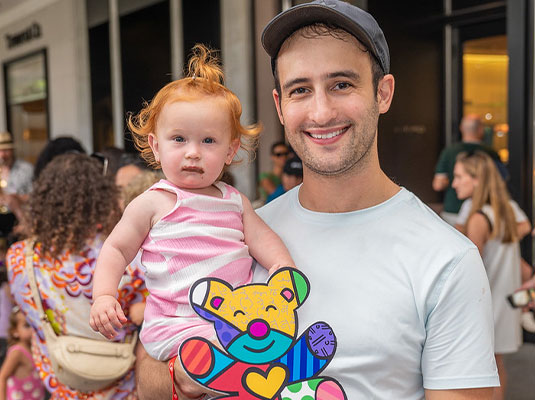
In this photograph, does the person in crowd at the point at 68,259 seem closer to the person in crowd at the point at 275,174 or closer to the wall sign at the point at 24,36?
the person in crowd at the point at 275,174

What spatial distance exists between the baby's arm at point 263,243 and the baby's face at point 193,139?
145 mm

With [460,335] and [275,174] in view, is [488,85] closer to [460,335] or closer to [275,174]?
[275,174]

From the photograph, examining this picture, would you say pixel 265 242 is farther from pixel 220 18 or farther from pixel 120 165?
pixel 220 18

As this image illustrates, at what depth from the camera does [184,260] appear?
1526 millimetres

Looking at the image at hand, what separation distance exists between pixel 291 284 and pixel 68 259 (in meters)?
1.48

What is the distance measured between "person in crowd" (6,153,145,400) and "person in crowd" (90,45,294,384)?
3.20 feet

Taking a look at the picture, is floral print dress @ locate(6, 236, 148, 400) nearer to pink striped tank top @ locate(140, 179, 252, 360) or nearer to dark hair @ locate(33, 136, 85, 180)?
pink striped tank top @ locate(140, 179, 252, 360)

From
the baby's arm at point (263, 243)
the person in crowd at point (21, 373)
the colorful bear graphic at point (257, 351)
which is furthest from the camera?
the person in crowd at point (21, 373)

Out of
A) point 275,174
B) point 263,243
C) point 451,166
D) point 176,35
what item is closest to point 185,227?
point 263,243

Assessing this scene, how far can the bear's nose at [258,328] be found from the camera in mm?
1311

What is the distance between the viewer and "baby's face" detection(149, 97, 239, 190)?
1563 mm

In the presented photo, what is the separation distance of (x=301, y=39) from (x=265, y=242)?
504mm

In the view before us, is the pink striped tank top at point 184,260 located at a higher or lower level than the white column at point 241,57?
lower

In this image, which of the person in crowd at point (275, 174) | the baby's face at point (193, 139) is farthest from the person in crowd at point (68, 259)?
the person in crowd at point (275, 174)
